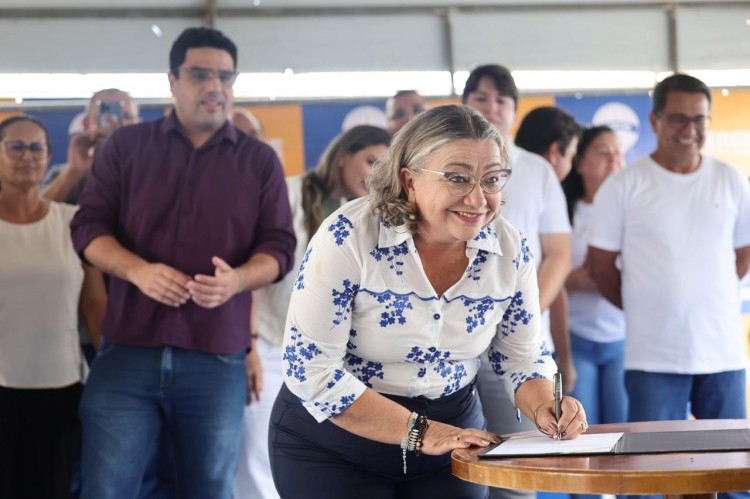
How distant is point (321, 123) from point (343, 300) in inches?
134

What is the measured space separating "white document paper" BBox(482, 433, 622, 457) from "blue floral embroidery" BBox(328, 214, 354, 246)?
53 cm

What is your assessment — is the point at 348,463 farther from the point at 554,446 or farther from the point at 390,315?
the point at 554,446

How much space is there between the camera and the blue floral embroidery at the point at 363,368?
7.24ft

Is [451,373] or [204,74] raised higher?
[204,74]

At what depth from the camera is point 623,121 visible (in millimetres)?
5656

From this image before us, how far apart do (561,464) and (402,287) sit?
58 cm

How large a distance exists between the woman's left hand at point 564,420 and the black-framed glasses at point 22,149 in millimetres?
2367

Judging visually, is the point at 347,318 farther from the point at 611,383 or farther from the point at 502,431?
the point at 611,383

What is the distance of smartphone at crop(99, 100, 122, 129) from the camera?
4.08 meters

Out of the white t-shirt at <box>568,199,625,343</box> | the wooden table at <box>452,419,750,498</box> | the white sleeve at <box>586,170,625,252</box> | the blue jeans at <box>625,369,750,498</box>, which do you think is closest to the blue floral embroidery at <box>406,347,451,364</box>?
the wooden table at <box>452,419,750,498</box>

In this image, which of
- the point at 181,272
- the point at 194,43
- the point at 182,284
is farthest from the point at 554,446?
the point at 194,43

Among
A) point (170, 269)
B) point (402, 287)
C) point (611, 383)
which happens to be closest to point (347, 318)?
point (402, 287)

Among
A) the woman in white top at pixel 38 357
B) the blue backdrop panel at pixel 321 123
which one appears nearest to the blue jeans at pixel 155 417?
the woman in white top at pixel 38 357

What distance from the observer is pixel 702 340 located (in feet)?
11.7
